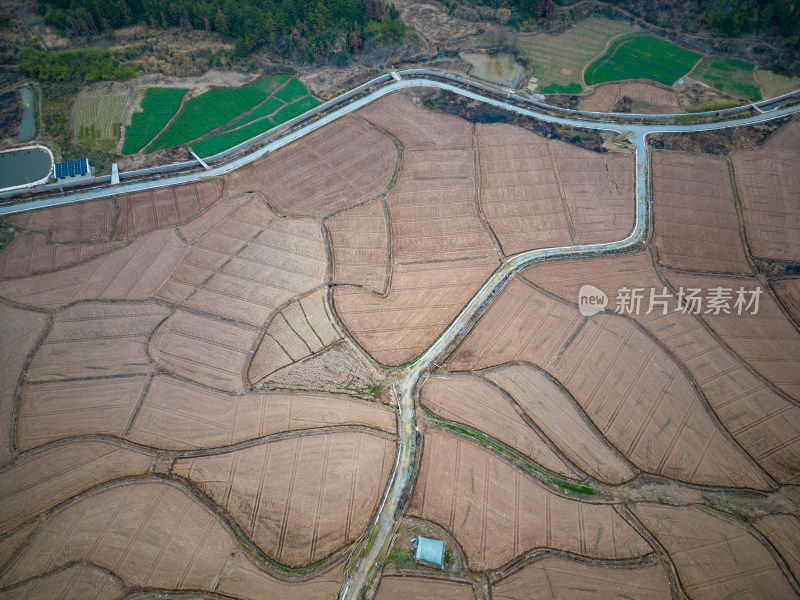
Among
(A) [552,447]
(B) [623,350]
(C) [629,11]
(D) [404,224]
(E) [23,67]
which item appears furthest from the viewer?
(C) [629,11]

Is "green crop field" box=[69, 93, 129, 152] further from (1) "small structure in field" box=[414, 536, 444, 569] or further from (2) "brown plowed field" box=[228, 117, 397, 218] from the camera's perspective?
(1) "small structure in field" box=[414, 536, 444, 569]

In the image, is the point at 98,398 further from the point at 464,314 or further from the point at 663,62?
the point at 663,62

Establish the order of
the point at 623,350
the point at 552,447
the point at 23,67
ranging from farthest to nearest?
the point at 23,67 → the point at 623,350 → the point at 552,447

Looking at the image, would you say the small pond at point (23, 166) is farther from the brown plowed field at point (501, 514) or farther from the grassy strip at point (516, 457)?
the brown plowed field at point (501, 514)

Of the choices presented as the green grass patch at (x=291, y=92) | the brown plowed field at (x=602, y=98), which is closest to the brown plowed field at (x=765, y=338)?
the brown plowed field at (x=602, y=98)

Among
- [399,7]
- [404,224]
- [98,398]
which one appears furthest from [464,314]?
[399,7]

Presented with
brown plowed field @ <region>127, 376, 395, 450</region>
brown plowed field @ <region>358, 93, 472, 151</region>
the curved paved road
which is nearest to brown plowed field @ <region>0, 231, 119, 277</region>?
the curved paved road
